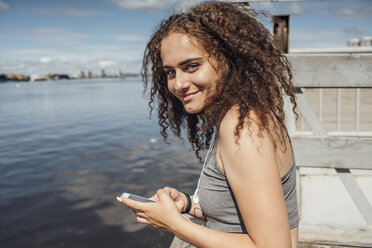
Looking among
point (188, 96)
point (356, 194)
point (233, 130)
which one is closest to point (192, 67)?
point (188, 96)

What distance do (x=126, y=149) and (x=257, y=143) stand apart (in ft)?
31.1

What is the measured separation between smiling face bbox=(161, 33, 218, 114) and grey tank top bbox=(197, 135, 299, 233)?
0.32 meters

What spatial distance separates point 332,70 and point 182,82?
124 centimetres

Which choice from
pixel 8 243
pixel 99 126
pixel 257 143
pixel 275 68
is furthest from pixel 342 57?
pixel 99 126

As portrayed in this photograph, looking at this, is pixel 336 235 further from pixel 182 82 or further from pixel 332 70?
pixel 182 82

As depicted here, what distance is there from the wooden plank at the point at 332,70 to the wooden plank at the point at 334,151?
439 mm

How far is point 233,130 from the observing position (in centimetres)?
132

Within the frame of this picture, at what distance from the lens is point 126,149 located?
10430mm

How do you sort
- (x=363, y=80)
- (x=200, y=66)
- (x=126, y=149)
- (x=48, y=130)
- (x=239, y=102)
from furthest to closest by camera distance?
(x=48, y=130) → (x=126, y=149) → (x=363, y=80) → (x=200, y=66) → (x=239, y=102)

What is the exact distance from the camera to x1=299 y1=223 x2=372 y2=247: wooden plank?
2576 millimetres

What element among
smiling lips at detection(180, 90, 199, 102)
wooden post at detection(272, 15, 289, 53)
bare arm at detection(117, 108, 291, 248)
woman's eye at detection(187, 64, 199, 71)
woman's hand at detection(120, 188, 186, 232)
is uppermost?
wooden post at detection(272, 15, 289, 53)

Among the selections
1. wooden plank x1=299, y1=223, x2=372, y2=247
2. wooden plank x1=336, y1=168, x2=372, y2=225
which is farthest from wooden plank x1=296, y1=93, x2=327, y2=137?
wooden plank x1=299, y1=223, x2=372, y2=247

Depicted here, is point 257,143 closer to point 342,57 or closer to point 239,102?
point 239,102

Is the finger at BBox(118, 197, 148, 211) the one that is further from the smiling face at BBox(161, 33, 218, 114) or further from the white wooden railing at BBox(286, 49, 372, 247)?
the white wooden railing at BBox(286, 49, 372, 247)
